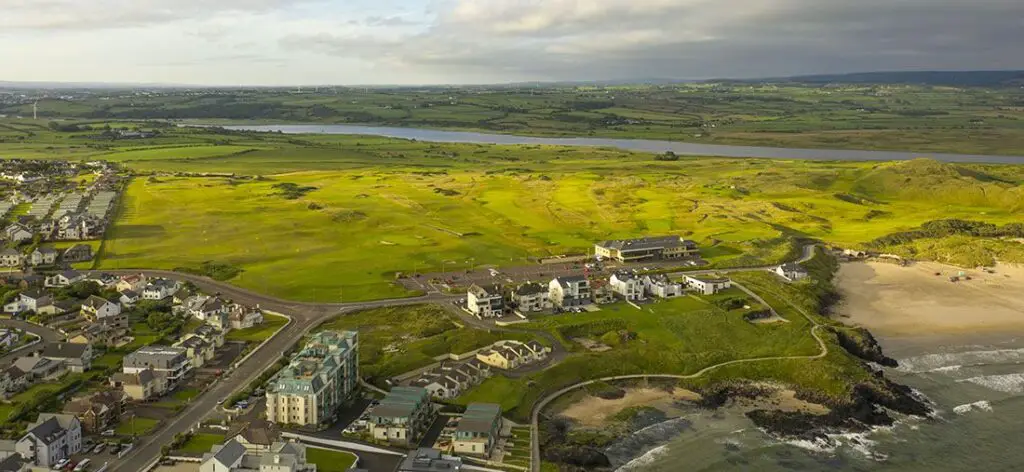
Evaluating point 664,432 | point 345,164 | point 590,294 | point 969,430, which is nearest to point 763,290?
point 590,294

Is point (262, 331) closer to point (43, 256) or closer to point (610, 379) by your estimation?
point (610, 379)

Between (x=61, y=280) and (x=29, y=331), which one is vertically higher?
(x=61, y=280)

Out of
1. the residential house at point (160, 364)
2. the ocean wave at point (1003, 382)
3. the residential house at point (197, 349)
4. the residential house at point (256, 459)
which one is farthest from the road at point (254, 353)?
the ocean wave at point (1003, 382)

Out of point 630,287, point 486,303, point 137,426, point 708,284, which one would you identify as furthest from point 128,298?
point 708,284

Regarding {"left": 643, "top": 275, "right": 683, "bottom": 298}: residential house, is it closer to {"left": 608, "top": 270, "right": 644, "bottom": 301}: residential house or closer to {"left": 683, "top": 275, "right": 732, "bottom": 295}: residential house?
{"left": 608, "top": 270, "right": 644, "bottom": 301}: residential house

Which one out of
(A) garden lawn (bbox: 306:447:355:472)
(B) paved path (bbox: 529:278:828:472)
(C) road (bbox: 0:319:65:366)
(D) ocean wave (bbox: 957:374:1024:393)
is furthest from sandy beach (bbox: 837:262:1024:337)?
(C) road (bbox: 0:319:65:366)

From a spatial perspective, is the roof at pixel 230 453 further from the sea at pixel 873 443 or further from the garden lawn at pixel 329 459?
the sea at pixel 873 443
